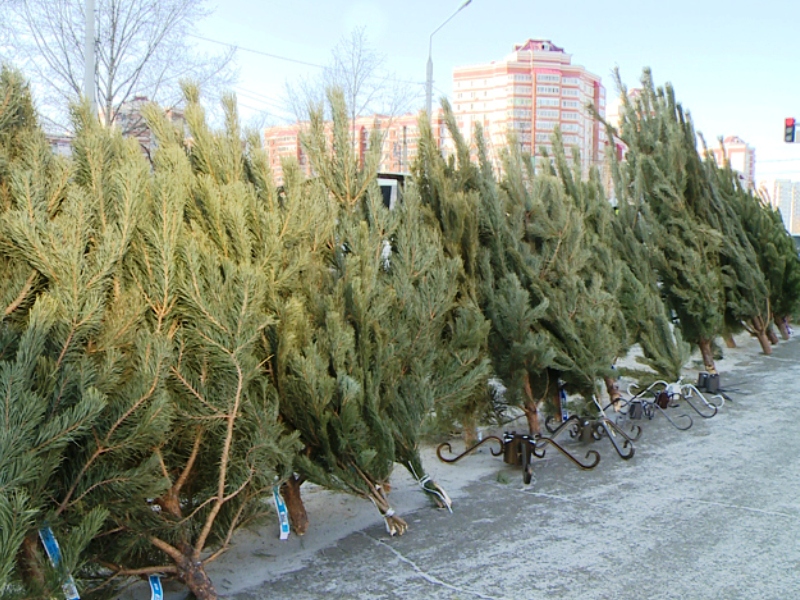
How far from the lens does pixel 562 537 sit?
412 centimetres

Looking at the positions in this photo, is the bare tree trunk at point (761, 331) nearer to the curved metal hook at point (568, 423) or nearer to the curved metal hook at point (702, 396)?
the curved metal hook at point (702, 396)

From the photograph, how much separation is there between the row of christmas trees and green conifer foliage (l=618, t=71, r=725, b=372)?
2868mm

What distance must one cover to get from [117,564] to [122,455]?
0.54 metres

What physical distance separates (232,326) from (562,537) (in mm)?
2108

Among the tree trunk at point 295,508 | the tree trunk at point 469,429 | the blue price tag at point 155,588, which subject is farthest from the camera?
the tree trunk at point 469,429

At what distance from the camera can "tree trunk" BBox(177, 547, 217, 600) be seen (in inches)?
129

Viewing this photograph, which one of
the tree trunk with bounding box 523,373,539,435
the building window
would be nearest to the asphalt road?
the tree trunk with bounding box 523,373,539,435

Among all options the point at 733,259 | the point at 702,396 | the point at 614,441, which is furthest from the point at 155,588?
the point at 733,259

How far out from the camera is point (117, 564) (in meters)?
3.15

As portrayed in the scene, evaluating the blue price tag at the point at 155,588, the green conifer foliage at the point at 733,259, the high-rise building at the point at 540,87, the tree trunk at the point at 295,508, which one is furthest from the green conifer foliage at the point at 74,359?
the high-rise building at the point at 540,87

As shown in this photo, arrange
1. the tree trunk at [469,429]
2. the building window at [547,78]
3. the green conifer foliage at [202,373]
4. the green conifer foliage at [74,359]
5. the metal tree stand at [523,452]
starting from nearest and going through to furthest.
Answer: the green conifer foliage at [74,359], the green conifer foliage at [202,373], the metal tree stand at [523,452], the tree trunk at [469,429], the building window at [547,78]

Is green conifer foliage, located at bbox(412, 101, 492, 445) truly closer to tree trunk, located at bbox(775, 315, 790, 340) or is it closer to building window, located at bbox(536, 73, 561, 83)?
tree trunk, located at bbox(775, 315, 790, 340)

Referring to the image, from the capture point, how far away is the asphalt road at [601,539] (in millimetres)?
3498

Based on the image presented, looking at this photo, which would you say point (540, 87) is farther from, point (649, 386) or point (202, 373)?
point (202, 373)
